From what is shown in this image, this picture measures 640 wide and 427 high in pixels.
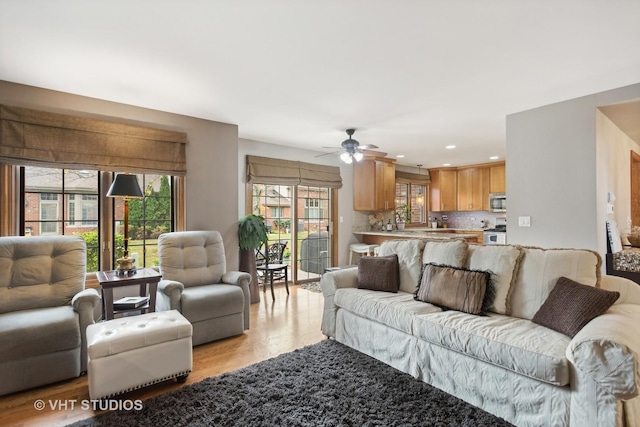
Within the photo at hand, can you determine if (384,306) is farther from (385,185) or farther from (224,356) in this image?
(385,185)

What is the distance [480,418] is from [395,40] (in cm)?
255

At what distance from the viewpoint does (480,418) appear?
6.40 ft

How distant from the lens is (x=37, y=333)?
2.31 m

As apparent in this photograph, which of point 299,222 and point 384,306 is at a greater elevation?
point 299,222

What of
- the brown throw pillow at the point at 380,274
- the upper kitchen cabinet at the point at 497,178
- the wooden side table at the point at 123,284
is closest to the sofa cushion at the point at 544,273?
the brown throw pillow at the point at 380,274

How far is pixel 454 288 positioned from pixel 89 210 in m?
3.77

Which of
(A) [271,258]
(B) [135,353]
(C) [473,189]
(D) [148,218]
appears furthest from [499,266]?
(C) [473,189]

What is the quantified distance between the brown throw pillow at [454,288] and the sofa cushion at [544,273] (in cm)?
23

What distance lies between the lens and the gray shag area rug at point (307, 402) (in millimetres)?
1952

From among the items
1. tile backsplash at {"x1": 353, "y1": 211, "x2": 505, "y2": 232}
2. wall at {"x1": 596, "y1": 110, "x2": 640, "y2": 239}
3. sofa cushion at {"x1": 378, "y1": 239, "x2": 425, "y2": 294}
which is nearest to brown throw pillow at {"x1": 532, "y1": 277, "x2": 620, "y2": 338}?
sofa cushion at {"x1": 378, "y1": 239, "x2": 425, "y2": 294}

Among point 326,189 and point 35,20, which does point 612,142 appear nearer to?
point 326,189

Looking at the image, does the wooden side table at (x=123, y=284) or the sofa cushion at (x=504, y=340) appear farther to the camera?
the wooden side table at (x=123, y=284)

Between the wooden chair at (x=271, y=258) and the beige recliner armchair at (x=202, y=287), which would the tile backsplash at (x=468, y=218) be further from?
the beige recliner armchair at (x=202, y=287)

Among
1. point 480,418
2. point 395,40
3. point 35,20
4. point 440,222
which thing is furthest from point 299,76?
point 440,222
